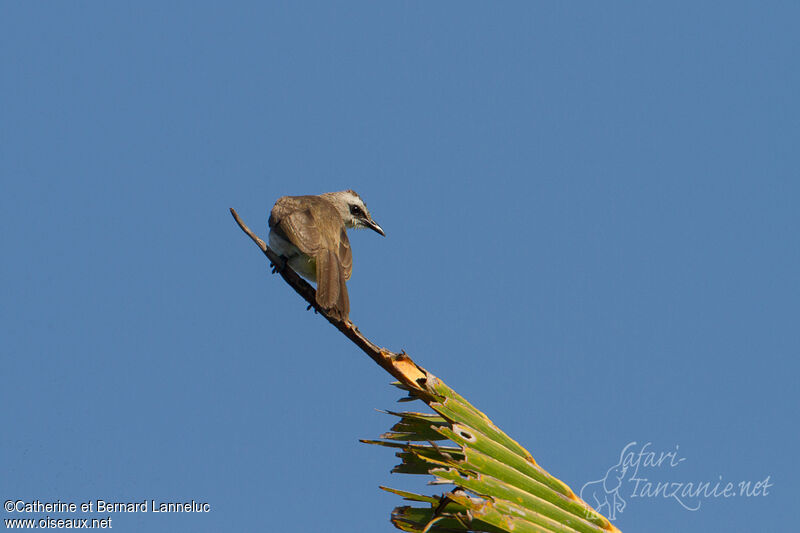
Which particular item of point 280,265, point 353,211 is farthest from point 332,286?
point 353,211

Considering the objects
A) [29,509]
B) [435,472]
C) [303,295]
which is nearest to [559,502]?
[435,472]

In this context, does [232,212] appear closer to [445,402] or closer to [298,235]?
[298,235]

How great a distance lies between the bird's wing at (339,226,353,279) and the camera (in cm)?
762

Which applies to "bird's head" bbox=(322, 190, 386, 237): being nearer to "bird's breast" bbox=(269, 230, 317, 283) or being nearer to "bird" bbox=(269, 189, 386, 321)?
"bird" bbox=(269, 189, 386, 321)

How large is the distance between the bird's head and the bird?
88 cm

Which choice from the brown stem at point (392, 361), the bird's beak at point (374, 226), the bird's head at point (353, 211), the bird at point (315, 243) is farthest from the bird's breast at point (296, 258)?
the brown stem at point (392, 361)

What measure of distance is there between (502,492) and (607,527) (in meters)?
0.64

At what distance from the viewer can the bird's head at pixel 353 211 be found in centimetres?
1005

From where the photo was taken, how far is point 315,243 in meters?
7.55

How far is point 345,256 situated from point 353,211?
2360 millimetres

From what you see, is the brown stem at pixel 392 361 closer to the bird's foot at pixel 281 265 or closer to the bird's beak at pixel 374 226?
the bird's foot at pixel 281 265

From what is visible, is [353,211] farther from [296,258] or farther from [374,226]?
[296,258]

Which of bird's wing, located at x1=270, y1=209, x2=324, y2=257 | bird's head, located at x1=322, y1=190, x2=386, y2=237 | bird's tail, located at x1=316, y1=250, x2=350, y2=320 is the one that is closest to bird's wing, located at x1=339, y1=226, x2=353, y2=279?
bird's tail, located at x1=316, y1=250, x2=350, y2=320

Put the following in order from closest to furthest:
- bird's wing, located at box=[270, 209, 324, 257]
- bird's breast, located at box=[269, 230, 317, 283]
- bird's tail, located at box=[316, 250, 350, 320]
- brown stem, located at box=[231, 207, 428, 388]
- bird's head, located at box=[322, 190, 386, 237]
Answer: brown stem, located at box=[231, 207, 428, 388] < bird's tail, located at box=[316, 250, 350, 320] < bird's wing, located at box=[270, 209, 324, 257] < bird's breast, located at box=[269, 230, 317, 283] < bird's head, located at box=[322, 190, 386, 237]
